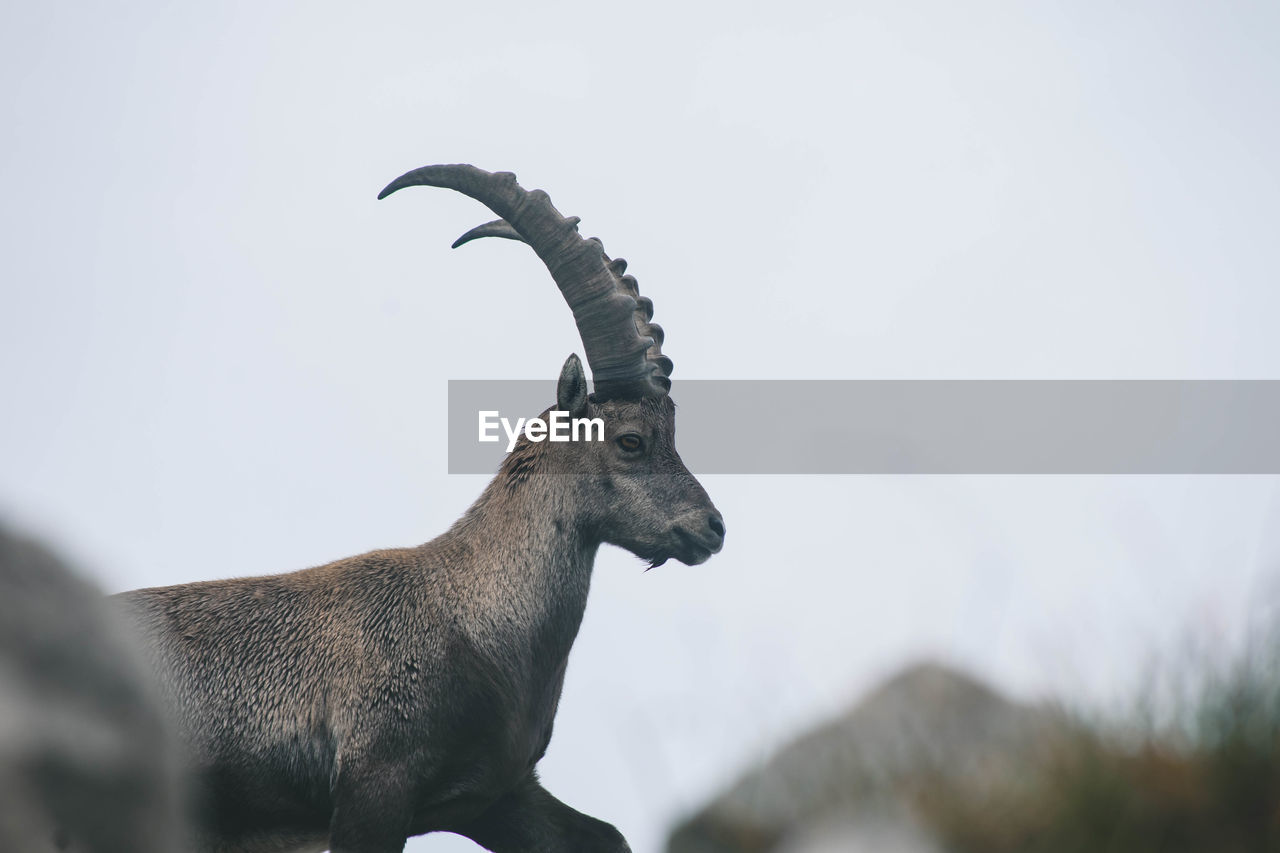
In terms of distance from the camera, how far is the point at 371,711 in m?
7.39

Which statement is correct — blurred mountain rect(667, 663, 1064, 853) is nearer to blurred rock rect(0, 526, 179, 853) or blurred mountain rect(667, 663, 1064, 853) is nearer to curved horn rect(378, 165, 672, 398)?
blurred rock rect(0, 526, 179, 853)

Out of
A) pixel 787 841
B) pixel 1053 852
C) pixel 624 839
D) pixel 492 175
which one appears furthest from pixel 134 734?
pixel 492 175

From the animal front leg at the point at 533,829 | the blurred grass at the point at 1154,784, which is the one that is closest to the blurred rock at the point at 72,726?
the blurred grass at the point at 1154,784

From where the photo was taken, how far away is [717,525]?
8484mm

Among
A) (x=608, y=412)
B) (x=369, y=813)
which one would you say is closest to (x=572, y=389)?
(x=608, y=412)

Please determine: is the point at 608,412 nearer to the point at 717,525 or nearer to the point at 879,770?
the point at 717,525

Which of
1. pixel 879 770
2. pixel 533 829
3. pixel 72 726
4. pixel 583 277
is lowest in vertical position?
pixel 533 829

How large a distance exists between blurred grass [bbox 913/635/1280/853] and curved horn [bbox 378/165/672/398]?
4.91 metres

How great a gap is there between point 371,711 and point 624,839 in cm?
199

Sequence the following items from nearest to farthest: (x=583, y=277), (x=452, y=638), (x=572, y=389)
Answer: (x=452, y=638), (x=572, y=389), (x=583, y=277)

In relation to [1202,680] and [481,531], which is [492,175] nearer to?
[481,531]

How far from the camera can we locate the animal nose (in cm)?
846

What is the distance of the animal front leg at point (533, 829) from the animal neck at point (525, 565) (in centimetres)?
92

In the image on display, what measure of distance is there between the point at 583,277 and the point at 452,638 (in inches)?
107
